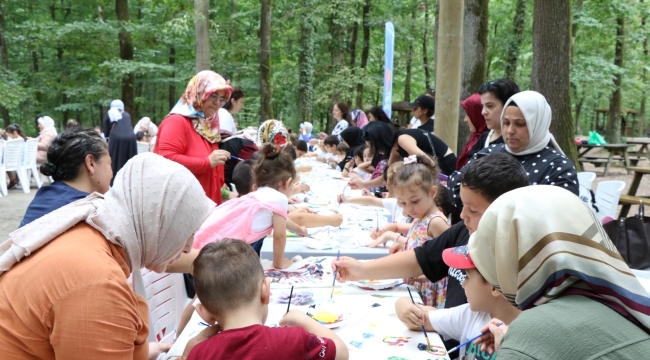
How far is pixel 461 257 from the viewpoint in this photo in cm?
164

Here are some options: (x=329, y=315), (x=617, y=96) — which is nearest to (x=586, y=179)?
(x=329, y=315)

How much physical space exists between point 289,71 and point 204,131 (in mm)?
13712

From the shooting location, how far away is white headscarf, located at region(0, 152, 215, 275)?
1362mm

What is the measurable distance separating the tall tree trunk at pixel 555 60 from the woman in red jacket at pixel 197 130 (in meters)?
4.23

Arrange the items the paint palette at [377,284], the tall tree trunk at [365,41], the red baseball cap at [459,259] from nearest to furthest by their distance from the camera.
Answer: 1. the red baseball cap at [459,259]
2. the paint palette at [377,284]
3. the tall tree trunk at [365,41]

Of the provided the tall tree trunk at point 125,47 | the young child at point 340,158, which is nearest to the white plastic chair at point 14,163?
the tall tree trunk at point 125,47

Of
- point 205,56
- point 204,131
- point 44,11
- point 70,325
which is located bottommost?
point 70,325

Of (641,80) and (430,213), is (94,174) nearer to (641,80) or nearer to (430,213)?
(430,213)

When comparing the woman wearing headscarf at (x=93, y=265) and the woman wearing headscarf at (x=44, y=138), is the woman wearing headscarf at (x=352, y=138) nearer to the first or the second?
the woman wearing headscarf at (x=93, y=265)

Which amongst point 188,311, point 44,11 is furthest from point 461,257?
point 44,11

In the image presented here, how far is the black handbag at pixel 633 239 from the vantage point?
3354 mm

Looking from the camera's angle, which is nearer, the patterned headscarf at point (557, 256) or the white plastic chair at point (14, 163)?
the patterned headscarf at point (557, 256)

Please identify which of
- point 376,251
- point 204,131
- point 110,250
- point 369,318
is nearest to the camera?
point 110,250

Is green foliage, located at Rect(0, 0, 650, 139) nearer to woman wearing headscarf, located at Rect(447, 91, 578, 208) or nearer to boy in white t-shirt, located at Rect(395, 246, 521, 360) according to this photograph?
woman wearing headscarf, located at Rect(447, 91, 578, 208)
